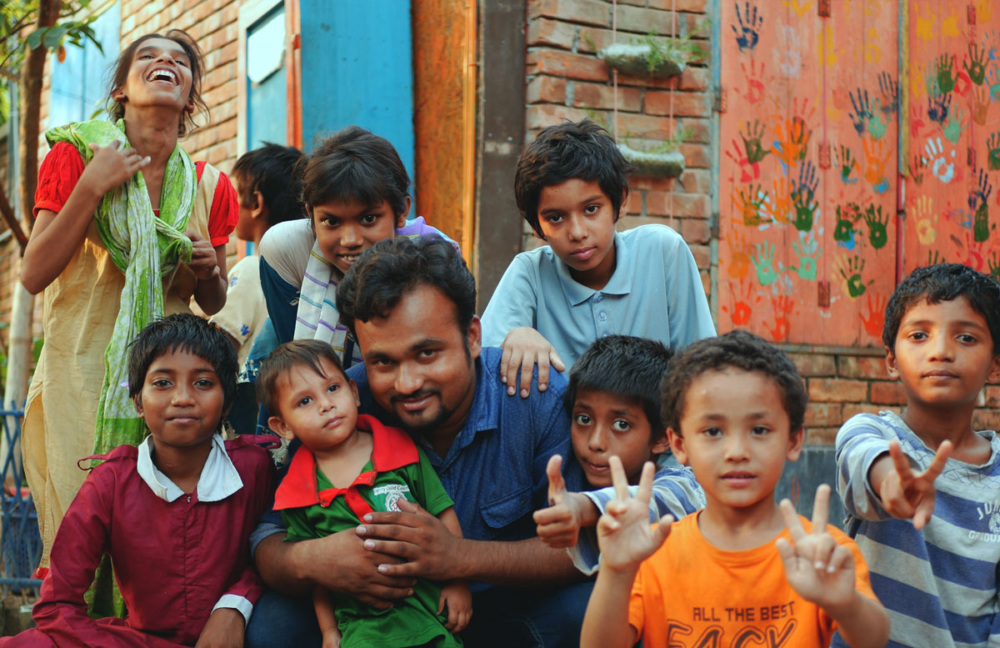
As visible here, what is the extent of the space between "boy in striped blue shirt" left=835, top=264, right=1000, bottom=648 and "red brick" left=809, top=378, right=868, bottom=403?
2800mm

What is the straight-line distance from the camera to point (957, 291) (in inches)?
88.7

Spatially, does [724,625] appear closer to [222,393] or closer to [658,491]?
[658,491]

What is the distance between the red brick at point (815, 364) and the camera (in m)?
5.05

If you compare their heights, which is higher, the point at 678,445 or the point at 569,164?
the point at 569,164

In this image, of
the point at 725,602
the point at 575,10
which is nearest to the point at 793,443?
the point at 725,602

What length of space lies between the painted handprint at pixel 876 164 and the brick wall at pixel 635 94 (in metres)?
1.08

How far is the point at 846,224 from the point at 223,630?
403cm

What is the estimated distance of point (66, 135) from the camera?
3.01 meters

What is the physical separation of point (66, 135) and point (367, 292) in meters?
1.35

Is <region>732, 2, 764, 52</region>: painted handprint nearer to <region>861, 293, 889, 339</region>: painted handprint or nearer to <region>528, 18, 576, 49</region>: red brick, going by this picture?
<region>528, 18, 576, 49</region>: red brick

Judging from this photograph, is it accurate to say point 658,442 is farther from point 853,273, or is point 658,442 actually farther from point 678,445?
point 853,273

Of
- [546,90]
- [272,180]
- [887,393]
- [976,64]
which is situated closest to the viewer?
[272,180]

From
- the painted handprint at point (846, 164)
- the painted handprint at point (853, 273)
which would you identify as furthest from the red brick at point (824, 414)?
the painted handprint at point (846, 164)

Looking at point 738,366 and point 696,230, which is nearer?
point 738,366
